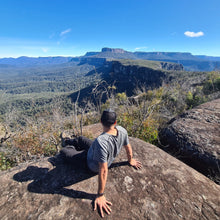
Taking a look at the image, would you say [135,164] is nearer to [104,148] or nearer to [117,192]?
[117,192]

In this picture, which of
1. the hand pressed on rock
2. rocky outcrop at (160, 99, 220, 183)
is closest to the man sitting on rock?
the hand pressed on rock

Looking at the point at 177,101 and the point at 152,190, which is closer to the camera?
the point at 152,190

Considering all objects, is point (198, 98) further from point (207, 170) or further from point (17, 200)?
point (17, 200)

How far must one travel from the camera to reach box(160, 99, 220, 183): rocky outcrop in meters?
3.09

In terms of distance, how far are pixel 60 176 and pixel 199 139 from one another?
3.50m

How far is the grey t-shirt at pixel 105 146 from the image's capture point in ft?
6.41

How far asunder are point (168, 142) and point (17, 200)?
3.89 m

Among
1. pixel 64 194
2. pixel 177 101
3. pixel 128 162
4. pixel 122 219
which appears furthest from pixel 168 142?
pixel 177 101

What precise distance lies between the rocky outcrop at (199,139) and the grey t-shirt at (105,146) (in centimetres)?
211

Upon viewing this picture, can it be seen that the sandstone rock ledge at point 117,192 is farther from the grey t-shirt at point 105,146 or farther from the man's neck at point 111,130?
the man's neck at point 111,130

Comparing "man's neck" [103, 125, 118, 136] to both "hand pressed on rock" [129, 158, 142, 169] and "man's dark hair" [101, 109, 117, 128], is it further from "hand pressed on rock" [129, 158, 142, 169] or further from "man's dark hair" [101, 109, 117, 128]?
"hand pressed on rock" [129, 158, 142, 169]

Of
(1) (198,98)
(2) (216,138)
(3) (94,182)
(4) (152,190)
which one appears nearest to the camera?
(4) (152,190)

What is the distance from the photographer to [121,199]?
6.93ft

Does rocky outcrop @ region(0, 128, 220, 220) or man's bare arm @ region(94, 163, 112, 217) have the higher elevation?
man's bare arm @ region(94, 163, 112, 217)
